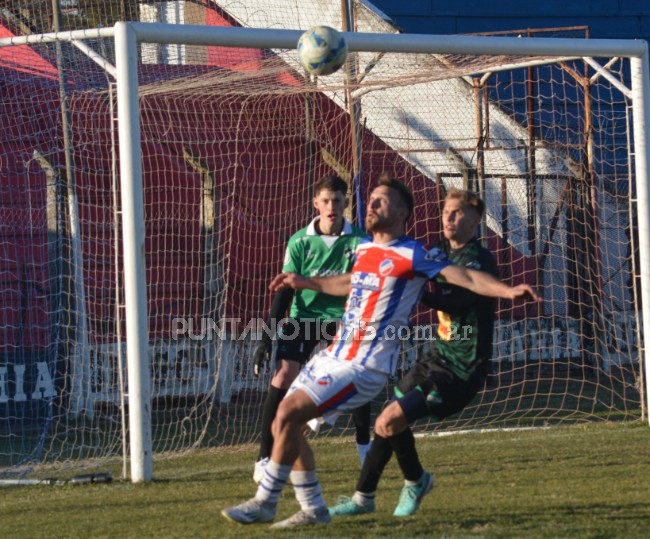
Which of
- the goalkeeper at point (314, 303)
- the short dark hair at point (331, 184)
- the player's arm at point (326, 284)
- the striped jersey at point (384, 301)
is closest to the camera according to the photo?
the striped jersey at point (384, 301)

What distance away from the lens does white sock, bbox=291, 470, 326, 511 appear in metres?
5.57

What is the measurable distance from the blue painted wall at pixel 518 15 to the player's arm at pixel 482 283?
16.4 metres

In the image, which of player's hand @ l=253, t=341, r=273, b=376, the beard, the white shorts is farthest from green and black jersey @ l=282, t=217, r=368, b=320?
the white shorts

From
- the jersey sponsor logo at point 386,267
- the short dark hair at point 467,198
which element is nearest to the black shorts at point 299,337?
the short dark hair at point 467,198

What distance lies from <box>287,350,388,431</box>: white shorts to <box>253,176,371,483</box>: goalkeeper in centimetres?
196

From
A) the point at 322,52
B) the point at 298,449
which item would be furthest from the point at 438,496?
the point at 322,52

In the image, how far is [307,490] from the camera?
5590 millimetres

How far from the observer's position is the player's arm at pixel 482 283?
5.13m

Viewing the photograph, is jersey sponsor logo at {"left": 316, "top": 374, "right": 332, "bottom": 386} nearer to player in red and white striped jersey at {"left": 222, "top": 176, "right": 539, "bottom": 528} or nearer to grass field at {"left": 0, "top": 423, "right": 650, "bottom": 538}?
player in red and white striped jersey at {"left": 222, "top": 176, "right": 539, "bottom": 528}

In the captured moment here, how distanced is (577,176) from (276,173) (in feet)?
12.7

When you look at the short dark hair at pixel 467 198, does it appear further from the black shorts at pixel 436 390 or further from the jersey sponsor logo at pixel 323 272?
the jersey sponsor logo at pixel 323 272

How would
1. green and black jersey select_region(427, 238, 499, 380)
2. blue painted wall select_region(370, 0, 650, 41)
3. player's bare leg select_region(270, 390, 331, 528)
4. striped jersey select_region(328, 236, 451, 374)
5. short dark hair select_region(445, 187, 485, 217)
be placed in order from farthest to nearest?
blue painted wall select_region(370, 0, 650, 41) < short dark hair select_region(445, 187, 485, 217) < green and black jersey select_region(427, 238, 499, 380) < striped jersey select_region(328, 236, 451, 374) < player's bare leg select_region(270, 390, 331, 528)

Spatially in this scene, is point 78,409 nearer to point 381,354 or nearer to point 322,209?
point 322,209

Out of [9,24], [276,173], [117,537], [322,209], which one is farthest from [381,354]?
[9,24]
